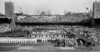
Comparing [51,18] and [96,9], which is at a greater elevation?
[96,9]

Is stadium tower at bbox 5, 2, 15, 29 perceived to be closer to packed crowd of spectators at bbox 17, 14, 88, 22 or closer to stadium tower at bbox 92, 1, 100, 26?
packed crowd of spectators at bbox 17, 14, 88, 22

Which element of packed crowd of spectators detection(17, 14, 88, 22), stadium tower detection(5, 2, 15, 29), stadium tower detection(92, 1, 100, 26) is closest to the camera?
stadium tower detection(92, 1, 100, 26)

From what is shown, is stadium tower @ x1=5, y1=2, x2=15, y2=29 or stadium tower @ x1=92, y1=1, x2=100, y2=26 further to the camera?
stadium tower @ x1=5, y1=2, x2=15, y2=29

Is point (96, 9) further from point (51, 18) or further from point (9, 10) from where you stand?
point (9, 10)

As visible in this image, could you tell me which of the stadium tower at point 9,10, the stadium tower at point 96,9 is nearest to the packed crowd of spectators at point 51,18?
the stadium tower at point 9,10

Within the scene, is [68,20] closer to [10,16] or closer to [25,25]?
[25,25]

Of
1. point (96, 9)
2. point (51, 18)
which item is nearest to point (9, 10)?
point (51, 18)

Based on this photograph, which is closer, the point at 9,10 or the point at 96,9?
the point at 96,9

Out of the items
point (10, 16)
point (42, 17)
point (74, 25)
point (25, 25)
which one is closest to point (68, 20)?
point (74, 25)

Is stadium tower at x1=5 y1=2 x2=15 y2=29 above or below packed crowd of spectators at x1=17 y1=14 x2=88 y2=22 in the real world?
above

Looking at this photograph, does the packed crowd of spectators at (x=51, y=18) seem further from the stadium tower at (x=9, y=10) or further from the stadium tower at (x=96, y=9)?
the stadium tower at (x=96, y=9)

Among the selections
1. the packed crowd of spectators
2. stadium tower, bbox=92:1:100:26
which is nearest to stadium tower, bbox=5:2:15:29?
the packed crowd of spectators
